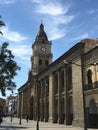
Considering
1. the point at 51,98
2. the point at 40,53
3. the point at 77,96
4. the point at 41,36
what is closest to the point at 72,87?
the point at 77,96

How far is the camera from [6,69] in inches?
1382

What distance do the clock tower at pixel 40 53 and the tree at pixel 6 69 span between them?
48143mm

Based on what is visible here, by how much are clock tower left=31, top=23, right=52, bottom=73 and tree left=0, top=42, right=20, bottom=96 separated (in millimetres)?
48143

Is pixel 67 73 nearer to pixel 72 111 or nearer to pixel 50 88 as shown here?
pixel 72 111

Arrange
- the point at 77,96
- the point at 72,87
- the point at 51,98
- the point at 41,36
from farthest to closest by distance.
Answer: the point at 41,36, the point at 51,98, the point at 72,87, the point at 77,96

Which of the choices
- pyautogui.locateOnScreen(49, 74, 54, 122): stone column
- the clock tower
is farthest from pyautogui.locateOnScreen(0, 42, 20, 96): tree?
the clock tower

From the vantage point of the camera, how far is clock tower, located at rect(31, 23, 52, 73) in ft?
282

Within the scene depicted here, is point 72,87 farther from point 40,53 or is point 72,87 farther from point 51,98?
point 40,53

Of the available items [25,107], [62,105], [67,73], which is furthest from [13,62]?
[25,107]

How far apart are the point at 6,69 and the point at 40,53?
52.8 metres

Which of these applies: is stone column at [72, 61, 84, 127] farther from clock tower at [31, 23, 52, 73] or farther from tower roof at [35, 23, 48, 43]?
tower roof at [35, 23, 48, 43]

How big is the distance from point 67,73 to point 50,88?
1113 centimetres

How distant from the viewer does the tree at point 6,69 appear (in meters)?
34.0

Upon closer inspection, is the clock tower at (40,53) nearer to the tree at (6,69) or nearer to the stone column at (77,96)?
the stone column at (77,96)
